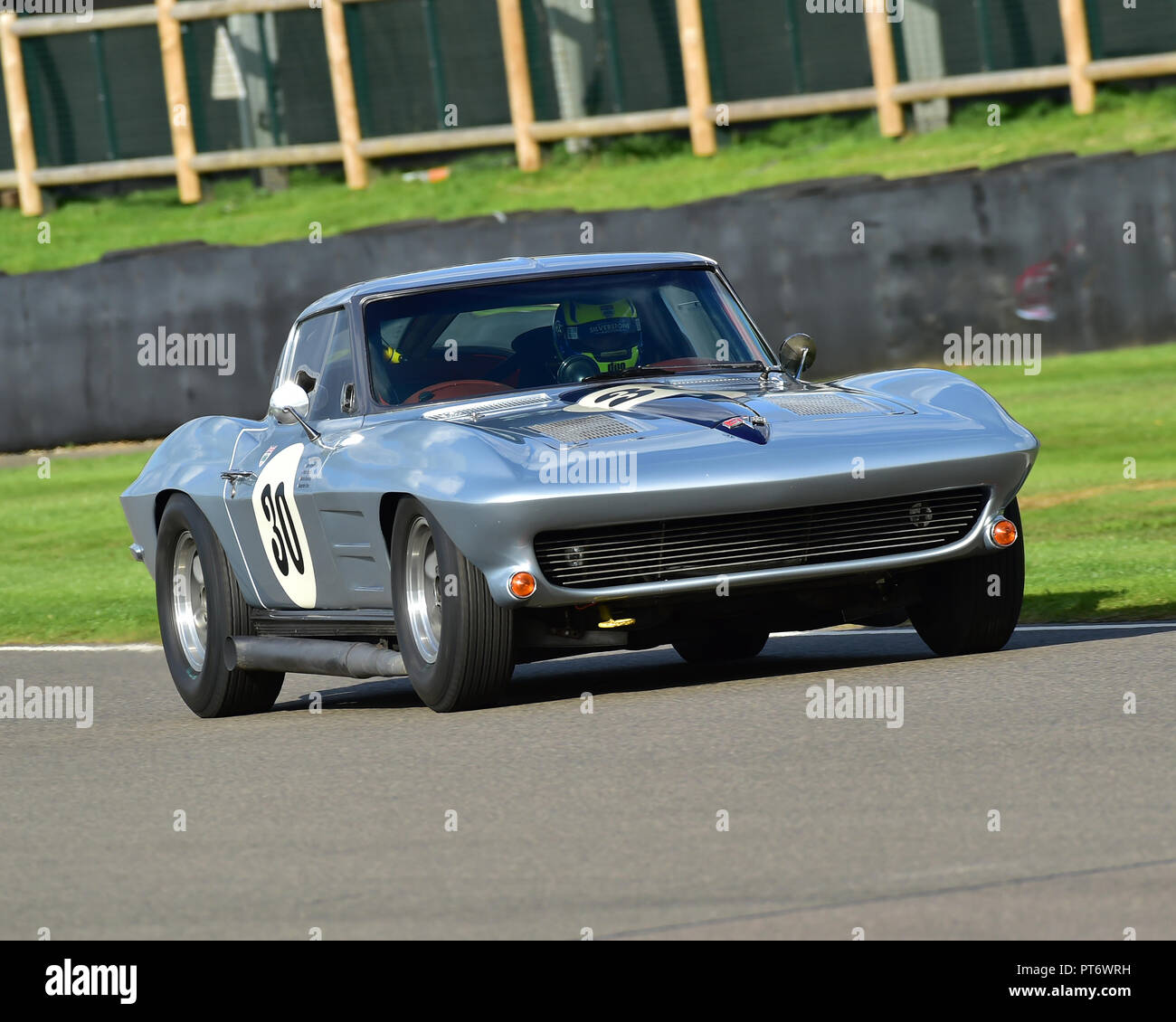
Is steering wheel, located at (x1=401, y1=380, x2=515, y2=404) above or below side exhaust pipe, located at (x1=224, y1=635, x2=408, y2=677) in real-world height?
above

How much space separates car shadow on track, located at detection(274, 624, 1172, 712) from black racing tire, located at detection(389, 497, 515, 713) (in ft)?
1.51

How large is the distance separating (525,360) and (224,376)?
12.6 metres

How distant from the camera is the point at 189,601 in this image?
30.8 ft

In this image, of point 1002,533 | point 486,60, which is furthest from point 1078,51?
point 1002,533

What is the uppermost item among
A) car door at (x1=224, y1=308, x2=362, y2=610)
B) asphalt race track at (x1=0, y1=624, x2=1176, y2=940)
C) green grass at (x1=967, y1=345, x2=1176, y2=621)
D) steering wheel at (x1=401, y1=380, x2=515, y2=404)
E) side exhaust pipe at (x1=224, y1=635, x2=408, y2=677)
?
steering wheel at (x1=401, y1=380, x2=515, y2=404)

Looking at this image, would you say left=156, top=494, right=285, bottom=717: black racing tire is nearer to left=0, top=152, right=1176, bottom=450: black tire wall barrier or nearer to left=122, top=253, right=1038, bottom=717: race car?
left=122, top=253, right=1038, bottom=717: race car

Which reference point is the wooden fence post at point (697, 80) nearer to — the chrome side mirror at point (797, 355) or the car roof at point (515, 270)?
the car roof at point (515, 270)

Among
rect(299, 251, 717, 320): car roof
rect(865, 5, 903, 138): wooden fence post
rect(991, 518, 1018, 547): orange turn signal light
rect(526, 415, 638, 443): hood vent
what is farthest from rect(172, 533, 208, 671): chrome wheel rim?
rect(865, 5, 903, 138): wooden fence post

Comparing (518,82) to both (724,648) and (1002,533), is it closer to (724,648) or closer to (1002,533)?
(724,648)

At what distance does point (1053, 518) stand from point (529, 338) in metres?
5.89

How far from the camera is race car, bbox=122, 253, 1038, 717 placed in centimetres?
732

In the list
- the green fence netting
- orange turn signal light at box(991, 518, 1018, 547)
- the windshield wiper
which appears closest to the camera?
orange turn signal light at box(991, 518, 1018, 547)

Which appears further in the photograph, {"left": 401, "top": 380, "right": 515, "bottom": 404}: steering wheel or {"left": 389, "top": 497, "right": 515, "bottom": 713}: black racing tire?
{"left": 401, "top": 380, "right": 515, "bottom": 404}: steering wheel
